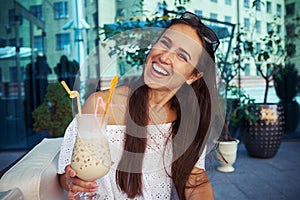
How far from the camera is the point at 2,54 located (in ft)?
13.7

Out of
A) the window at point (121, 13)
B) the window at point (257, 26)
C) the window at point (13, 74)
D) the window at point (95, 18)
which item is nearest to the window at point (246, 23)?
the window at point (257, 26)

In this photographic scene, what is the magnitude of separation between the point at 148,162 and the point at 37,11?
152 inches

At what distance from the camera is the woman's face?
979 millimetres

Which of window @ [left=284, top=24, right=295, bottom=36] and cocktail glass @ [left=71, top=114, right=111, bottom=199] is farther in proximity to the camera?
window @ [left=284, top=24, right=295, bottom=36]

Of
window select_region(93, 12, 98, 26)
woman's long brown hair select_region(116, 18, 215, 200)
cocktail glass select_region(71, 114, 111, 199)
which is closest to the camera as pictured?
cocktail glass select_region(71, 114, 111, 199)

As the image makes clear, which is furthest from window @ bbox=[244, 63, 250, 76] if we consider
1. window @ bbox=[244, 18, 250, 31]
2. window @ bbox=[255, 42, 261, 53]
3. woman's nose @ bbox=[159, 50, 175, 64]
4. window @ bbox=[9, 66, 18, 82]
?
woman's nose @ bbox=[159, 50, 175, 64]

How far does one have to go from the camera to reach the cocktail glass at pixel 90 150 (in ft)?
2.48

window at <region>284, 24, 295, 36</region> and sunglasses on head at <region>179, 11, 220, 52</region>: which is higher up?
window at <region>284, 24, 295, 36</region>

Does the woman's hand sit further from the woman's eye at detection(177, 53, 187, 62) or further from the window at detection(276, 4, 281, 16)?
the window at detection(276, 4, 281, 16)

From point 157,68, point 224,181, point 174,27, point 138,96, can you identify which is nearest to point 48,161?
point 138,96

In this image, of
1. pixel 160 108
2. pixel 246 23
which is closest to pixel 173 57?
pixel 160 108

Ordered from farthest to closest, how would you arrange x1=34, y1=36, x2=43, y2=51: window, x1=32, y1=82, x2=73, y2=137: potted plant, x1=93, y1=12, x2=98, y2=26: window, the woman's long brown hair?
1. x1=93, y1=12, x2=98, y2=26: window
2. x1=34, y1=36, x2=43, y2=51: window
3. x1=32, y1=82, x2=73, y2=137: potted plant
4. the woman's long brown hair

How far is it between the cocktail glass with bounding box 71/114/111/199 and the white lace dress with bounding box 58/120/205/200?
0.26 meters

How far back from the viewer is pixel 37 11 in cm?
436
